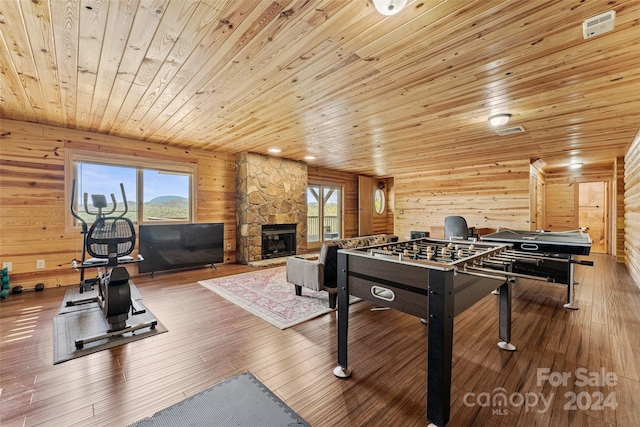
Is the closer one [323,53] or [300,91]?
[323,53]

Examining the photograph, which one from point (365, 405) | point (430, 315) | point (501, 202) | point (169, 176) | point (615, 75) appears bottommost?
point (365, 405)

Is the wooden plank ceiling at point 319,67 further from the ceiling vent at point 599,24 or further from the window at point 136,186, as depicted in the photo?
the window at point 136,186

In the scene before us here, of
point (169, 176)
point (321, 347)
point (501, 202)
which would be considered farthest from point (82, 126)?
point (501, 202)

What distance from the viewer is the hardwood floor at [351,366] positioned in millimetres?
1558

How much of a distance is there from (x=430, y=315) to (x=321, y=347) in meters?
1.15

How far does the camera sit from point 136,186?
4781 millimetres

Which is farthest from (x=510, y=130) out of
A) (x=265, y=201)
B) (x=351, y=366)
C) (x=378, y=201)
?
(x=378, y=201)

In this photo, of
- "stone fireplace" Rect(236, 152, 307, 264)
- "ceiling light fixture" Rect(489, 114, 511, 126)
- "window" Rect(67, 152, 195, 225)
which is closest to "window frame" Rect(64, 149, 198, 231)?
"window" Rect(67, 152, 195, 225)

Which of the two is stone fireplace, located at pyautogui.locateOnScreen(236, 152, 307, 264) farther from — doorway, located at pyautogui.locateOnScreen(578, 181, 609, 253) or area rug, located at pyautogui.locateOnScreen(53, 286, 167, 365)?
doorway, located at pyautogui.locateOnScreen(578, 181, 609, 253)

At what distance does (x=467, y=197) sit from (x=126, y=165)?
761 centimetres

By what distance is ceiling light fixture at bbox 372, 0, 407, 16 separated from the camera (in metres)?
1.49

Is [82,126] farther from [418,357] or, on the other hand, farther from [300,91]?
[418,357]

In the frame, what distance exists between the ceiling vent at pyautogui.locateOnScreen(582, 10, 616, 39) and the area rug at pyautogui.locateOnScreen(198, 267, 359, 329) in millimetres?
3099

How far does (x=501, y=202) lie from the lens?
6395mm
